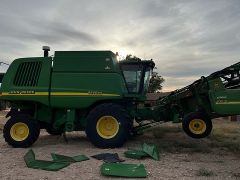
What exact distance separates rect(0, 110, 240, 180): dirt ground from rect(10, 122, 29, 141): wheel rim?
395 mm

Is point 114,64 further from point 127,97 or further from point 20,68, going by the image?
point 20,68

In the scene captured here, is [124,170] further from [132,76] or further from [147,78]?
[147,78]

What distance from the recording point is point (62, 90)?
11.9 meters

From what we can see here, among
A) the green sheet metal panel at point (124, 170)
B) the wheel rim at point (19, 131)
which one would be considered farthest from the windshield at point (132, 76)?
the green sheet metal panel at point (124, 170)

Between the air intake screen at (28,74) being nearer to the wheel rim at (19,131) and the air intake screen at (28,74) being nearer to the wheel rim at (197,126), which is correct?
the wheel rim at (19,131)

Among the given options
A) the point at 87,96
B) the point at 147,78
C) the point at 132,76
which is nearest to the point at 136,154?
the point at 87,96

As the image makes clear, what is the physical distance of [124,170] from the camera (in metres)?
7.98

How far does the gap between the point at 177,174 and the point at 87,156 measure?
2.86 metres

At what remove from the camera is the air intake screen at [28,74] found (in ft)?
40.2

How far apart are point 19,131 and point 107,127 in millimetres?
2650

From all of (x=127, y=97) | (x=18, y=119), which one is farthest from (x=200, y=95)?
(x=18, y=119)

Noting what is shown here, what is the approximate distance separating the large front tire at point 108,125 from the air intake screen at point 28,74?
2.05m

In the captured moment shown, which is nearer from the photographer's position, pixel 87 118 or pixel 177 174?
pixel 177 174

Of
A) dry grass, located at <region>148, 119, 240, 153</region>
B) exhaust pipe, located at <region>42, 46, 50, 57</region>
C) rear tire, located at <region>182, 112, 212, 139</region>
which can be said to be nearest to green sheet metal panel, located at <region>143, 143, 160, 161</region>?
dry grass, located at <region>148, 119, 240, 153</region>
